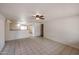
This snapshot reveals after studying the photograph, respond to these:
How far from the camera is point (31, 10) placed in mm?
1640

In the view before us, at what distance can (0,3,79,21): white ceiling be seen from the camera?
4.85ft

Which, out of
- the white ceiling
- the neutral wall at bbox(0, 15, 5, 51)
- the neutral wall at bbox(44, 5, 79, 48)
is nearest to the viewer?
the white ceiling

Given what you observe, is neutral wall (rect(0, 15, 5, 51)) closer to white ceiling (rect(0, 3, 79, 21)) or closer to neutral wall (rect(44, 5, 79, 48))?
white ceiling (rect(0, 3, 79, 21))

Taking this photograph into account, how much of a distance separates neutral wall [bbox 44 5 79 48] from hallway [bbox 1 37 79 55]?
0.39 ft

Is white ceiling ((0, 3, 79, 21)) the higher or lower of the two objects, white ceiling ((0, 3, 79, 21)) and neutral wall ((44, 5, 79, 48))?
the higher

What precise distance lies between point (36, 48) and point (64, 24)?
72 cm

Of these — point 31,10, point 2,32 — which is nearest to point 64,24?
point 31,10

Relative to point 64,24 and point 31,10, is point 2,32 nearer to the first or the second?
point 31,10

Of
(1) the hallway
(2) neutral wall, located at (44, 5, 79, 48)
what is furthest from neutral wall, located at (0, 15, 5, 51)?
(2) neutral wall, located at (44, 5, 79, 48)

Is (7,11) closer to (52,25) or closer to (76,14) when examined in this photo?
(52,25)

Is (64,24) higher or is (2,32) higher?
(64,24)

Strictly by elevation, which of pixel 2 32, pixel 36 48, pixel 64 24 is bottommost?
pixel 36 48

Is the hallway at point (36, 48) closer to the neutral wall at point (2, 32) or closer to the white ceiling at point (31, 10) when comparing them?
the neutral wall at point (2, 32)

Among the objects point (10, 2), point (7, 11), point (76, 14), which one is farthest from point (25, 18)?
point (76, 14)
